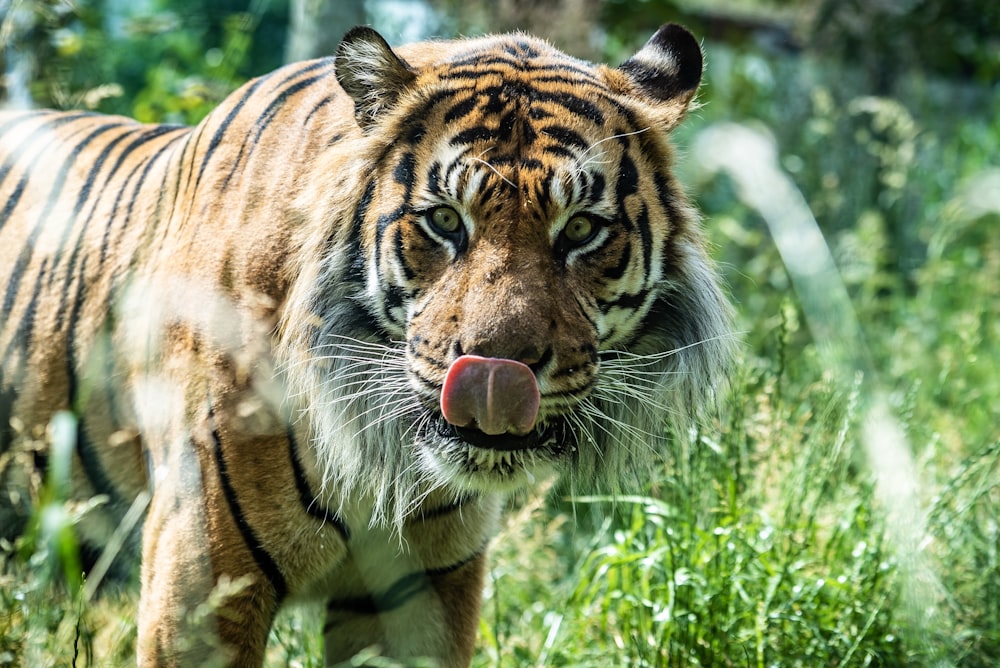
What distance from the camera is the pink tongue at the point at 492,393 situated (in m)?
2.09

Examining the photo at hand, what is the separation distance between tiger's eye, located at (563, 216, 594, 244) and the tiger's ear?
1.56 ft

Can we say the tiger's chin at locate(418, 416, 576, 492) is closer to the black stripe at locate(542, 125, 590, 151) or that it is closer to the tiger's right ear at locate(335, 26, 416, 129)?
the black stripe at locate(542, 125, 590, 151)

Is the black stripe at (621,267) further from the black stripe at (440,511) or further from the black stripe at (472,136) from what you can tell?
the black stripe at (440,511)

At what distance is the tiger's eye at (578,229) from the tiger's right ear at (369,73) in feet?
1.75

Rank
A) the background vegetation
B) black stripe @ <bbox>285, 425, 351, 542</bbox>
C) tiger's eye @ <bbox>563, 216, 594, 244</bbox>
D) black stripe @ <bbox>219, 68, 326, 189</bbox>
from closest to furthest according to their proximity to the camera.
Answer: the background vegetation < tiger's eye @ <bbox>563, 216, 594, 244</bbox> < black stripe @ <bbox>285, 425, 351, 542</bbox> < black stripe @ <bbox>219, 68, 326, 189</bbox>

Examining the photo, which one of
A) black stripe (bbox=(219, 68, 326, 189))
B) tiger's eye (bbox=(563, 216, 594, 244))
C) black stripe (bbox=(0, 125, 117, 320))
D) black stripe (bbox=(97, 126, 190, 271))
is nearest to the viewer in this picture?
tiger's eye (bbox=(563, 216, 594, 244))

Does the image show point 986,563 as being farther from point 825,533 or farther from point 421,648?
point 421,648

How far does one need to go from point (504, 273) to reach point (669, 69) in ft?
2.82

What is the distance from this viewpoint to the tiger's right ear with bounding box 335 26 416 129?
237 centimetres

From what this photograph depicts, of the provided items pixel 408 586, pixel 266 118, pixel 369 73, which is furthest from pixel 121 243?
pixel 408 586

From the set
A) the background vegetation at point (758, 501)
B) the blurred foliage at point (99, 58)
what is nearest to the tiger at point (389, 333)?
the background vegetation at point (758, 501)

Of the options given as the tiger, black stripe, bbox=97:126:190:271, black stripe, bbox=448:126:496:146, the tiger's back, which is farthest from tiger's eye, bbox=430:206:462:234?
black stripe, bbox=97:126:190:271

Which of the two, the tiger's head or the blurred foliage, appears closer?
the tiger's head

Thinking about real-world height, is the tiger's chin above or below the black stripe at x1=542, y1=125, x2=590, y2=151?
below
